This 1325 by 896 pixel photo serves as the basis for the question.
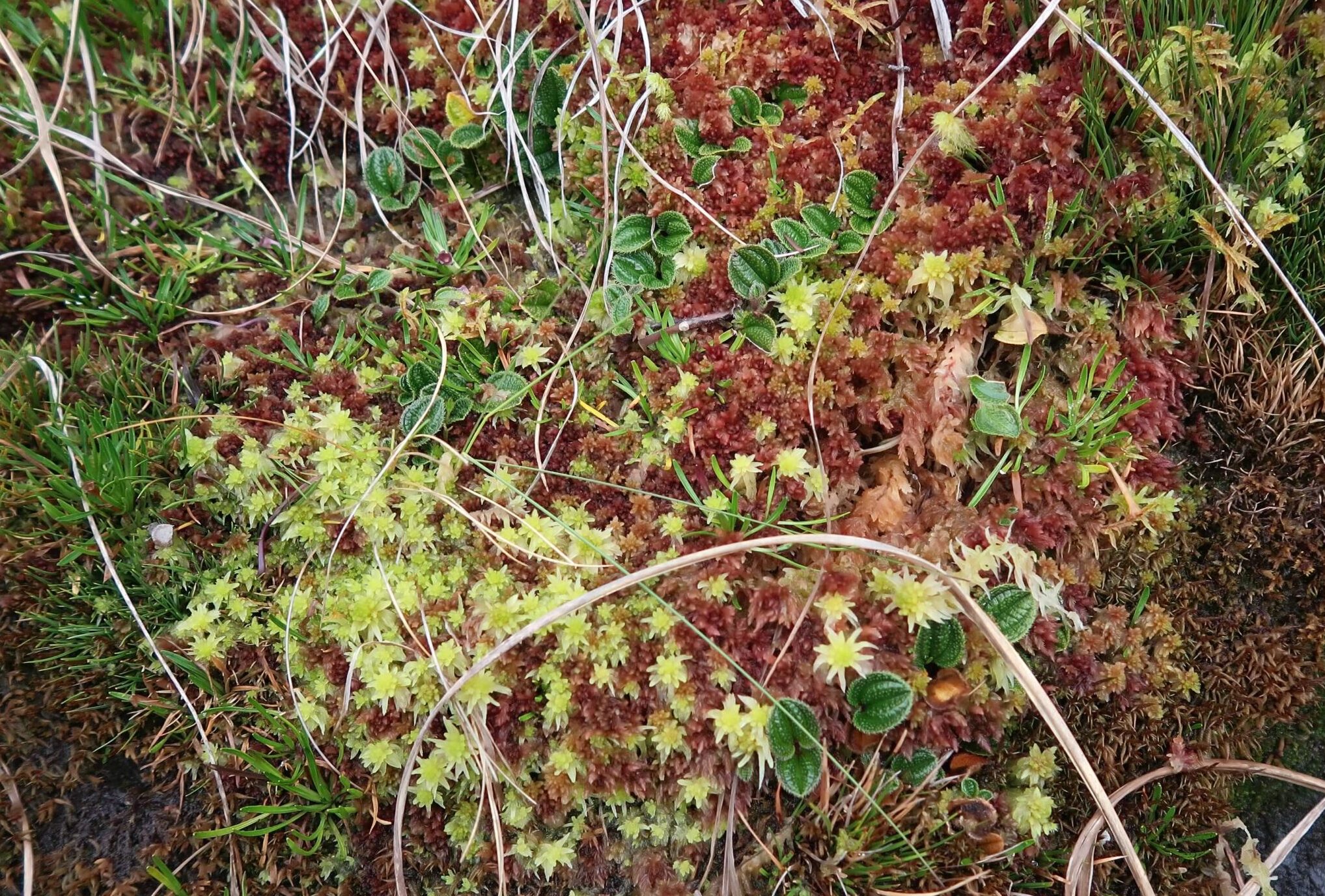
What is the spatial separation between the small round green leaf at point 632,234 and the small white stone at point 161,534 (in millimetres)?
1550

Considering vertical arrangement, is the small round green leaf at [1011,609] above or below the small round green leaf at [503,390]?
below

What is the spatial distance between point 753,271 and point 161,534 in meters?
1.89

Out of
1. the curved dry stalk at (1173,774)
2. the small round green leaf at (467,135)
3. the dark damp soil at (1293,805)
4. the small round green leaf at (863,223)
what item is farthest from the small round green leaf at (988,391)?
the small round green leaf at (467,135)

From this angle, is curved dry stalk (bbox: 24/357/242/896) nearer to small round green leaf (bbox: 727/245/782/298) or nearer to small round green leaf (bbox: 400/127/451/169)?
small round green leaf (bbox: 400/127/451/169)

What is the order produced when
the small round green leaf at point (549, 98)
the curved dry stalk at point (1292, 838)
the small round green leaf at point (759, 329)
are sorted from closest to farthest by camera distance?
the curved dry stalk at point (1292, 838), the small round green leaf at point (759, 329), the small round green leaf at point (549, 98)

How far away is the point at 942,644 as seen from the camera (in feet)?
6.10

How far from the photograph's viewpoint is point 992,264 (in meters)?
2.13

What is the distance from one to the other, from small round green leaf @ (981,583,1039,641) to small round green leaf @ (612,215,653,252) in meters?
1.40

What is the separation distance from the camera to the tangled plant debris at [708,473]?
1.88 m

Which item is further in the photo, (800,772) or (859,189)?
(859,189)

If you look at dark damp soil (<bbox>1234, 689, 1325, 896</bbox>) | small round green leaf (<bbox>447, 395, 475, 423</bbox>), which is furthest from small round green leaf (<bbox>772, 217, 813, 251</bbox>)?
dark damp soil (<bbox>1234, 689, 1325, 896</bbox>)

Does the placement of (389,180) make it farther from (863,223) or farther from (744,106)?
(863,223)

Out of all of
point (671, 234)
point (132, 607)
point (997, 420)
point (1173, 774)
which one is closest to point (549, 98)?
point (671, 234)

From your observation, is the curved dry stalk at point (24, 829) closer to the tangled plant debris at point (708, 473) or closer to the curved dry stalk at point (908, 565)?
the tangled plant debris at point (708, 473)
